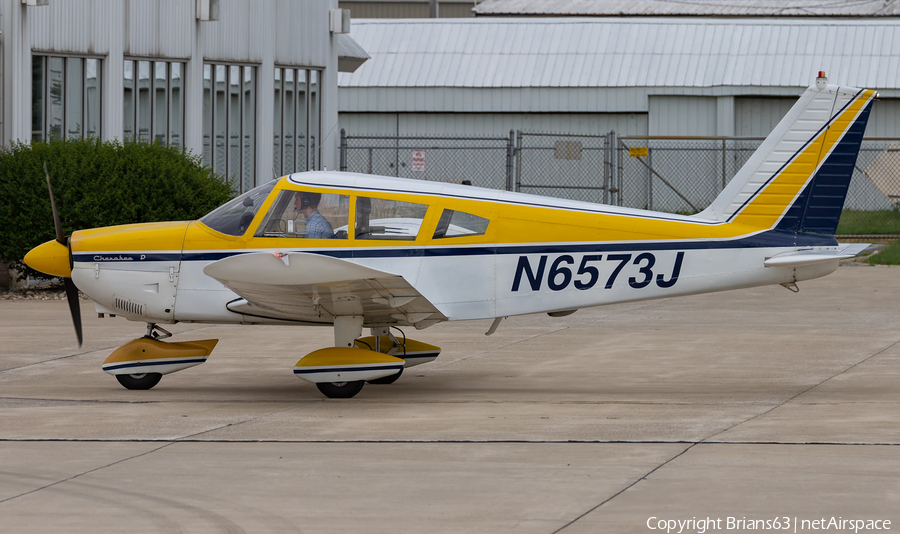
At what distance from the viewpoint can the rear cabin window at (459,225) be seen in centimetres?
972

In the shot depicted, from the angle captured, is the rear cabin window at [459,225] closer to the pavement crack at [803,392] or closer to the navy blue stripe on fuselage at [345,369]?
the navy blue stripe on fuselage at [345,369]

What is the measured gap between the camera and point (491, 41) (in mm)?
35656

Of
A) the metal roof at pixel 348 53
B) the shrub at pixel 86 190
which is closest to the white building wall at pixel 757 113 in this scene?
the metal roof at pixel 348 53

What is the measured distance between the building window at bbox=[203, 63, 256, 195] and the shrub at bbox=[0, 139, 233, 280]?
141 inches

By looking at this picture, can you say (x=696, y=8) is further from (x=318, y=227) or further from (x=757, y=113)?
(x=318, y=227)

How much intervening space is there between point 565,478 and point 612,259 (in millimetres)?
3100

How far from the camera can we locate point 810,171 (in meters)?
9.80

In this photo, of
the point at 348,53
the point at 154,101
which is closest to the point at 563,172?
the point at 348,53

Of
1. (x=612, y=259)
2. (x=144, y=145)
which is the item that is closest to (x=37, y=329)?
(x=144, y=145)

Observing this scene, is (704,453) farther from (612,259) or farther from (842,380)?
(842,380)

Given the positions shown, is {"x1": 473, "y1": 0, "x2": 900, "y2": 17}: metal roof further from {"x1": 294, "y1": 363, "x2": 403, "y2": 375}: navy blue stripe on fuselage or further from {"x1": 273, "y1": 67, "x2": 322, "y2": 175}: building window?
{"x1": 294, "y1": 363, "x2": 403, "y2": 375}: navy blue stripe on fuselage

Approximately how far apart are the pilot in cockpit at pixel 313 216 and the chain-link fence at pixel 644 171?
58.3 feet

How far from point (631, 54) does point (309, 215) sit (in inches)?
1030

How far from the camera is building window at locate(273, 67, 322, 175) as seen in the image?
23.2m
